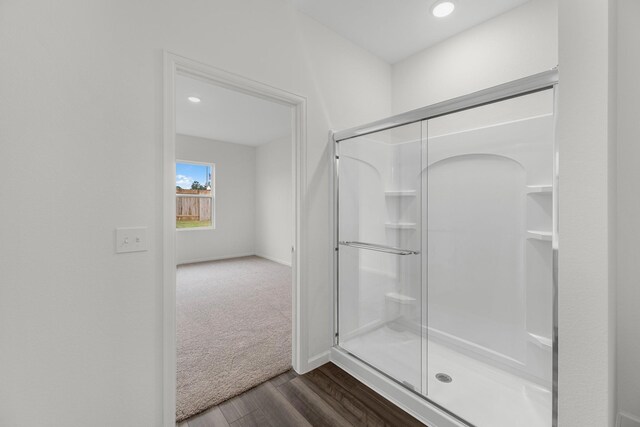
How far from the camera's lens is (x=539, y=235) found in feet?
5.75

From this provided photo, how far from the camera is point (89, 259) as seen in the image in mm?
1225

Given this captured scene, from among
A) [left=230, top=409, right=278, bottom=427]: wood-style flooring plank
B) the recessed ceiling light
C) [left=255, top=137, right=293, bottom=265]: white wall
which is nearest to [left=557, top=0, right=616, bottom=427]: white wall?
the recessed ceiling light

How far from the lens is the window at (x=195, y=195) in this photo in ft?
18.3

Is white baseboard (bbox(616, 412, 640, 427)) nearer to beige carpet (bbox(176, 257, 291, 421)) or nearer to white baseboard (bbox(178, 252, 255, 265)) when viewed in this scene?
beige carpet (bbox(176, 257, 291, 421))

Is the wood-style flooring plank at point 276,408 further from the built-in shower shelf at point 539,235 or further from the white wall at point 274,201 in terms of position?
the white wall at point 274,201

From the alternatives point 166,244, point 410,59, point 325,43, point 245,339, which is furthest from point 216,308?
point 410,59

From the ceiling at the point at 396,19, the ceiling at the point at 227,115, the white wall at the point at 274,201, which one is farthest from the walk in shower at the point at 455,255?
the white wall at the point at 274,201

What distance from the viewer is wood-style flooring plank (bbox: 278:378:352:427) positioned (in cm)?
154

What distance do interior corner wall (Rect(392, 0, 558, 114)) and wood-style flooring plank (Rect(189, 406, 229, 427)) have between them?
295 centimetres

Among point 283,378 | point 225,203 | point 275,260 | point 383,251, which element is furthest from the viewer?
point 225,203

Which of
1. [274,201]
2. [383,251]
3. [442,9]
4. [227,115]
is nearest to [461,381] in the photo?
[383,251]

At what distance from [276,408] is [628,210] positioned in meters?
2.14

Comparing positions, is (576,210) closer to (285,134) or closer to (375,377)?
(375,377)

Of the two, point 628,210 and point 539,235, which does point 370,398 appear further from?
point 628,210
